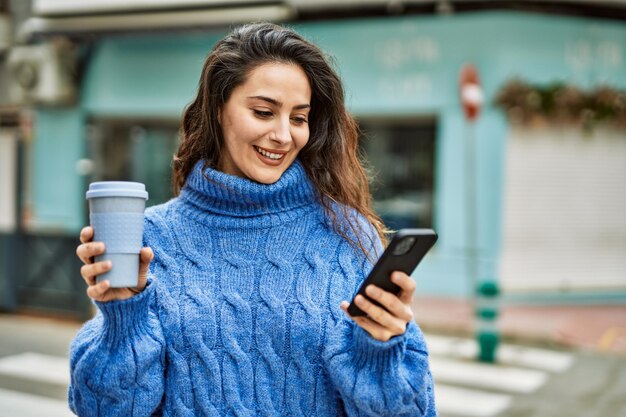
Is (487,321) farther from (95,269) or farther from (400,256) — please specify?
(95,269)

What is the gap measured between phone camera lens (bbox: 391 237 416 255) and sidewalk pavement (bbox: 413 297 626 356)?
7100 mm

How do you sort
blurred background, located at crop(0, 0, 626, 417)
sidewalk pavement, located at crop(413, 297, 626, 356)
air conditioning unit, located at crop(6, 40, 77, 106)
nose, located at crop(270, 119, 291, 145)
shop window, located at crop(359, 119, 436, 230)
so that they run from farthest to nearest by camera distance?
air conditioning unit, located at crop(6, 40, 77, 106) < shop window, located at crop(359, 119, 436, 230) < blurred background, located at crop(0, 0, 626, 417) < sidewalk pavement, located at crop(413, 297, 626, 356) < nose, located at crop(270, 119, 291, 145)

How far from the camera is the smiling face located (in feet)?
6.43

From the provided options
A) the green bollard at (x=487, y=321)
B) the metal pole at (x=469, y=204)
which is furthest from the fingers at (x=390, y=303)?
the metal pole at (x=469, y=204)

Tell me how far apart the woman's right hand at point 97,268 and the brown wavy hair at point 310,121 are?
1.59 ft

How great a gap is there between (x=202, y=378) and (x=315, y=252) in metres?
0.43

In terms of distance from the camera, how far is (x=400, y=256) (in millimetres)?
1563

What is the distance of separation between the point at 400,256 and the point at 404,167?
10.9 metres

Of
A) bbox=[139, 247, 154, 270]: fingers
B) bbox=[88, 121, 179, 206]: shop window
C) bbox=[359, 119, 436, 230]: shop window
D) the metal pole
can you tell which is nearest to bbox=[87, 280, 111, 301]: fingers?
bbox=[139, 247, 154, 270]: fingers

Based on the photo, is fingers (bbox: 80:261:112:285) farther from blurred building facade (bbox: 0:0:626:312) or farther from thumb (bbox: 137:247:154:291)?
blurred building facade (bbox: 0:0:626:312)

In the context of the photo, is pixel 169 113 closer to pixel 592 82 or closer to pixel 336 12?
pixel 336 12

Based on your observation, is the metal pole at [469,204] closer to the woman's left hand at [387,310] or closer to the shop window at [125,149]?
the shop window at [125,149]

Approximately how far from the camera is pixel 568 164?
12.0m

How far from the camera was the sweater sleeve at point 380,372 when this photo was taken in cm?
174
